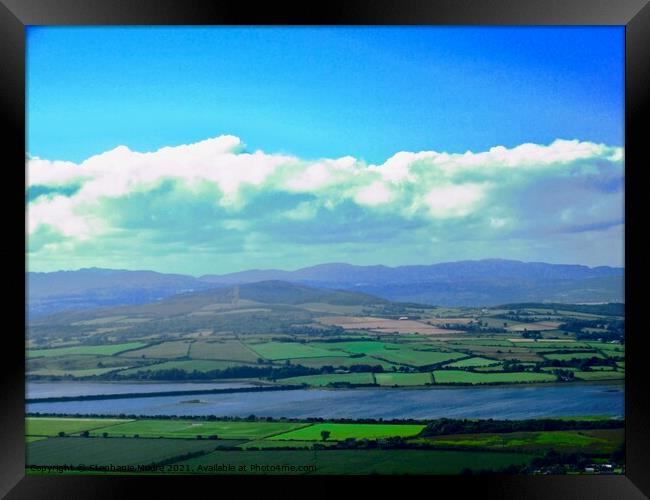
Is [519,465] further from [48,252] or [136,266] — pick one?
[48,252]

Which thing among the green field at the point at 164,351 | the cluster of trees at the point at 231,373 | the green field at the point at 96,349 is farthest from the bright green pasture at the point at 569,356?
the green field at the point at 96,349

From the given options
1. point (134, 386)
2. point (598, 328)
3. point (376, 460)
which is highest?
point (598, 328)

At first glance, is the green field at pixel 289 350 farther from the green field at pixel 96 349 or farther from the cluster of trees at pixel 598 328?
the cluster of trees at pixel 598 328

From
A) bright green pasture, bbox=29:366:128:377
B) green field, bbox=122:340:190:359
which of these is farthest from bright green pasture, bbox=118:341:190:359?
bright green pasture, bbox=29:366:128:377

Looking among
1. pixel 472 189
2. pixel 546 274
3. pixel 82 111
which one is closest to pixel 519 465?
pixel 546 274

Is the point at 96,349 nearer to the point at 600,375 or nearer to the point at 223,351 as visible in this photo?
the point at 223,351

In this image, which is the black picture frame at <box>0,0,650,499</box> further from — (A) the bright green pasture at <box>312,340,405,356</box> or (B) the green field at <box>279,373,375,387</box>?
(A) the bright green pasture at <box>312,340,405,356</box>

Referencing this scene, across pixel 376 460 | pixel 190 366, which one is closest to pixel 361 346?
pixel 376 460
